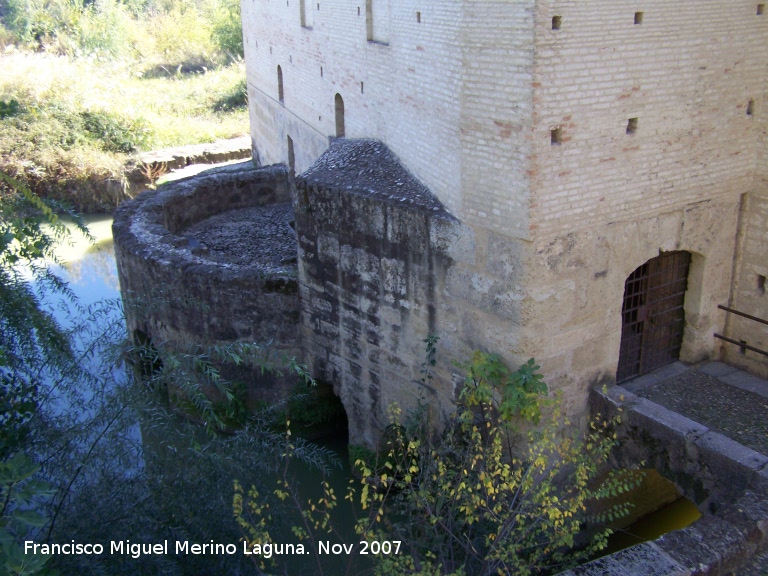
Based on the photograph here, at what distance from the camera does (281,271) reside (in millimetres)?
8773

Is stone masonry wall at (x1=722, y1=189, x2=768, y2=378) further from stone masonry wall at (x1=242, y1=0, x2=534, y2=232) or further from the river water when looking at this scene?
stone masonry wall at (x1=242, y1=0, x2=534, y2=232)

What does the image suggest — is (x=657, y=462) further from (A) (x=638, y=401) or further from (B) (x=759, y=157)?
(B) (x=759, y=157)

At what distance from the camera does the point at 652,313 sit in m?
7.37

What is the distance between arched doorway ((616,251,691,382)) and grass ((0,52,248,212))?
1355cm

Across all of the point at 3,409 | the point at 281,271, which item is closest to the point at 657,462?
the point at 281,271

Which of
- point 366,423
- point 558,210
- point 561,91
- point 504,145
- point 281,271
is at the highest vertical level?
point 561,91

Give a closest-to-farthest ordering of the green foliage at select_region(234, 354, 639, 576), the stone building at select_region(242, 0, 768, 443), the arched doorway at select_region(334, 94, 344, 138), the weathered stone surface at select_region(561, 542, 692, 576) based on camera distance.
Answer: the weathered stone surface at select_region(561, 542, 692, 576) → the green foliage at select_region(234, 354, 639, 576) → the stone building at select_region(242, 0, 768, 443) → the arched doorway at select_region(334, 94, 344, 138)

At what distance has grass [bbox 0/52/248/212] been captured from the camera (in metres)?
19.1

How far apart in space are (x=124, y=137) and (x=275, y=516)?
1745 cm

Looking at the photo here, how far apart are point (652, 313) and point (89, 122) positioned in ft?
59.1

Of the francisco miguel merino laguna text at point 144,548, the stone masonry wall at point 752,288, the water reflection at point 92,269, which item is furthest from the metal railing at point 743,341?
the water reflection at point 92,269

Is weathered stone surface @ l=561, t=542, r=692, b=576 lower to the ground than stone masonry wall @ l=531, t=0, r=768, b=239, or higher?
lower

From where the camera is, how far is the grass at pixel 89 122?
62.6ft

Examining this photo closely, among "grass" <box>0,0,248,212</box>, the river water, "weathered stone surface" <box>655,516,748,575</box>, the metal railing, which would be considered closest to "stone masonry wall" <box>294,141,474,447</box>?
the river water
